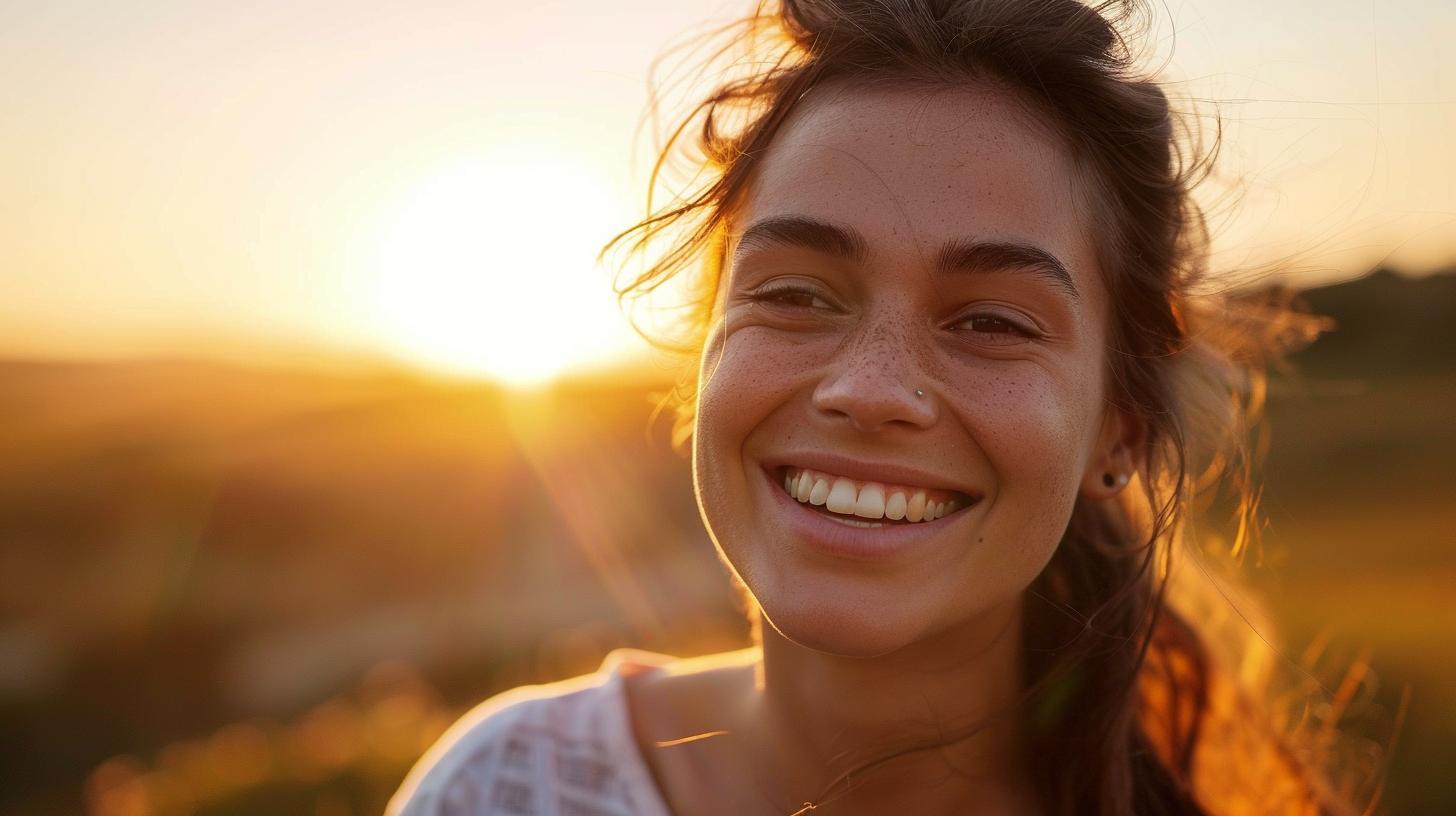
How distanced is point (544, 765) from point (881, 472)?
117 centimetres

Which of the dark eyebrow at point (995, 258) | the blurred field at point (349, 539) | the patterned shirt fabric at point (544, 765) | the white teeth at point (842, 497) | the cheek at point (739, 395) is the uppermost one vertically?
the dark eyebrow at point (995, 258)

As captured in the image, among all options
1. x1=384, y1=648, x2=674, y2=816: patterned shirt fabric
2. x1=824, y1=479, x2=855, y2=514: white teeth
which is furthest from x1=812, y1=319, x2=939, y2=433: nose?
x1=384, y1=648, x2=674, y2=816: patterned shirt fabric

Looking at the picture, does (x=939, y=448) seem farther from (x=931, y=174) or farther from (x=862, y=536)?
(x=931, y=174)

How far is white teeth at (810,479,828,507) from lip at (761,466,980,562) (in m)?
0.02

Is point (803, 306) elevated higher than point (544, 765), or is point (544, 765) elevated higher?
point (803, 306)

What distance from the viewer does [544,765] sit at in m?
2.43

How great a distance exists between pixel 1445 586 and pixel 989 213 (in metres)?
4.97

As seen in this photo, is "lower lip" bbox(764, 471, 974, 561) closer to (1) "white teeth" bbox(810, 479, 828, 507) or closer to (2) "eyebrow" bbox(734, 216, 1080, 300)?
(1) "white teeth" bbox(810, 479, 828, 507)

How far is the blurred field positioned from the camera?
279 inches

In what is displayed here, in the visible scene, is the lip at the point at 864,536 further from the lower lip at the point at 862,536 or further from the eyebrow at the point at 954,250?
the eyebrow at the point at 954,250

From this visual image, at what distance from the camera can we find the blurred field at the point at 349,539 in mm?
7094

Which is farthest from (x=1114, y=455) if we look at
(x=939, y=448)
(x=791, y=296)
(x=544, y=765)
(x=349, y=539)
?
(x=349, y=539)

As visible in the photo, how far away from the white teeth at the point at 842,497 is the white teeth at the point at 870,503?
0.04 ft

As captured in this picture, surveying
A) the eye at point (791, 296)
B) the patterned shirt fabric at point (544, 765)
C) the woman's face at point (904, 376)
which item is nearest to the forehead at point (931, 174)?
the woman's face at point (904, 376)
